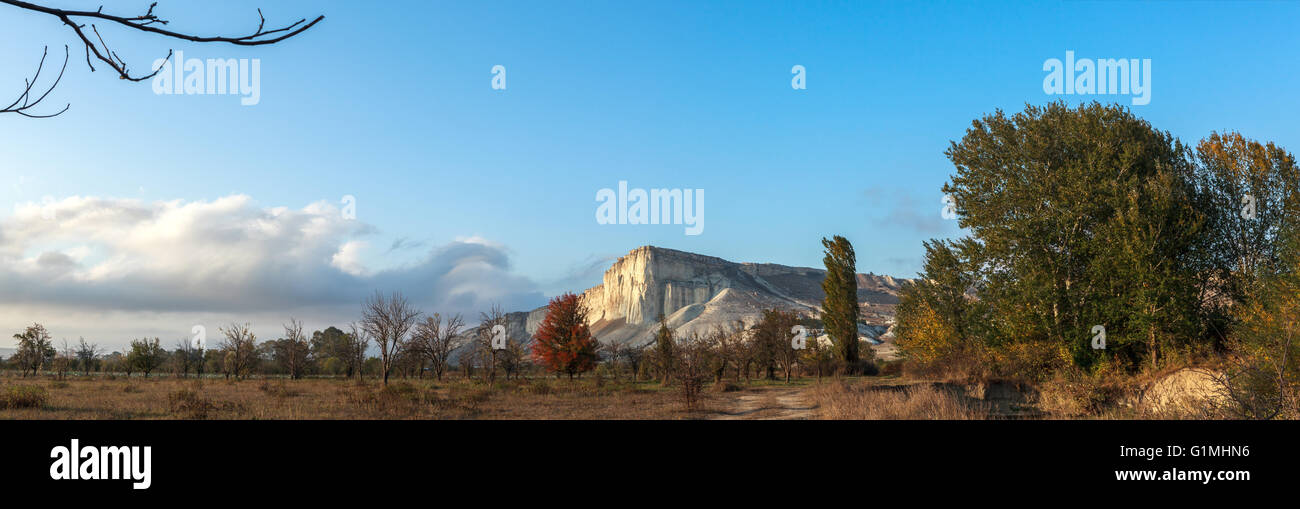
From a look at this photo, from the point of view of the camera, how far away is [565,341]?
1631 inches

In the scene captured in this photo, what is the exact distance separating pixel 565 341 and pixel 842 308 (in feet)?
68.2

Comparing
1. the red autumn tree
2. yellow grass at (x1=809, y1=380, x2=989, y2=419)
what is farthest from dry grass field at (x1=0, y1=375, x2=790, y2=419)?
the red autumn tree

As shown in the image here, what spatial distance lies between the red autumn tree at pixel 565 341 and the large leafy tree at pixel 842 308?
18.0m

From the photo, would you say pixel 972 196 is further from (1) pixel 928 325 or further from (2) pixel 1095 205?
(1) pixel 928 325

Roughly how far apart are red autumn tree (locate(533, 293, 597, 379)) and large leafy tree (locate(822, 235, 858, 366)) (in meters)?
18.0

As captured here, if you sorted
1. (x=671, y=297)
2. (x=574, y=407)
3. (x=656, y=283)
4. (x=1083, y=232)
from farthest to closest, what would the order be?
(x=656, y=283) < (x=671, y=297) < (x=1083, y=232) < (x=574, y=407)

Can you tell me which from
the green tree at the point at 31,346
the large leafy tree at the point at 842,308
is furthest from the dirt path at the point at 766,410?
the green tree at the point at 31,346

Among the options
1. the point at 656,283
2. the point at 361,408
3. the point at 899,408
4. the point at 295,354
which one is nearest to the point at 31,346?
the point at 295,354

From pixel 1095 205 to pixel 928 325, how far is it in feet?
35.0

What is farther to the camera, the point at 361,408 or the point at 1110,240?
the point at 1110,240

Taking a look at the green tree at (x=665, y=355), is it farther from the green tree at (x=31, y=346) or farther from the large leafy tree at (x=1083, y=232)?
the green tree at (x=31, y=346)

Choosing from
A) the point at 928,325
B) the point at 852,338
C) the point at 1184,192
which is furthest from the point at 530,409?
the point at 852,338

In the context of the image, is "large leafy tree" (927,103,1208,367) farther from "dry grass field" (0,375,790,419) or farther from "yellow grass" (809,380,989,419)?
"dry grass field" (0,375,790,419)

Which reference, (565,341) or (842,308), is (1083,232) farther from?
(565,341)
